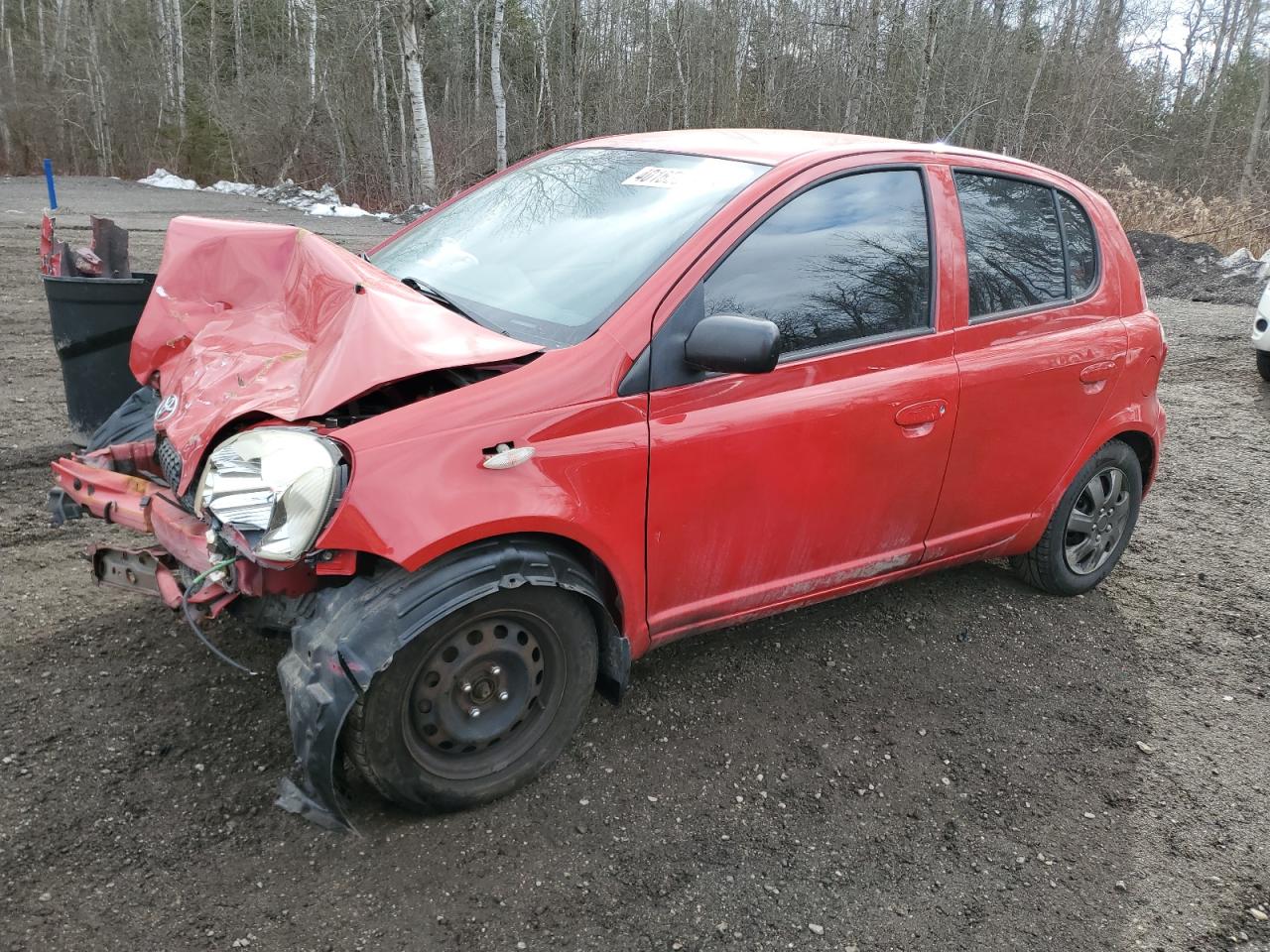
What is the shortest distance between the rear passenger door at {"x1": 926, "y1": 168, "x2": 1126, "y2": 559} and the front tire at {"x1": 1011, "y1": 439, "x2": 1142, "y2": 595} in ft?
0.92

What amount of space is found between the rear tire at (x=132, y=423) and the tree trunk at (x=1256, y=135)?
21433 millimetres

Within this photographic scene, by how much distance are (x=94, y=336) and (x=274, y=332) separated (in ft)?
4.24

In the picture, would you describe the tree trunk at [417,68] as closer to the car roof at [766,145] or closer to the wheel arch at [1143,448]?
the car roof at [766,145]

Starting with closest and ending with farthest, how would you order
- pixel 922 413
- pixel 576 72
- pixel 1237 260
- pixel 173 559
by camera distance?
pixel 173 559 < pixel 922 413 < pixel 1237 260 < pixel 576 72

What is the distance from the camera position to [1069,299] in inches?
150

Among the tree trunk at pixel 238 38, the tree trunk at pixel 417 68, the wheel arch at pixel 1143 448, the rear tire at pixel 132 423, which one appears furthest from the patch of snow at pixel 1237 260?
the tree trunk at pixel 238 38

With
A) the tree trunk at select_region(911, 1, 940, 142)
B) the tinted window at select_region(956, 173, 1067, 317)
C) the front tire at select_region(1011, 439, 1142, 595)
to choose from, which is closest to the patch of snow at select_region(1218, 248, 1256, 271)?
the tree trunk at select_region(911, 1, 940, 142)

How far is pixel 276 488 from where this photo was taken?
2352 millimetres

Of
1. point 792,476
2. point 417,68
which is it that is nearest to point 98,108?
point 417,68

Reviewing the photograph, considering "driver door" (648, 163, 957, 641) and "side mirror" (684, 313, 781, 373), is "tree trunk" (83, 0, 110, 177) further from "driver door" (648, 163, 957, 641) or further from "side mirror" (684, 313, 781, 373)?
"side mirror" (684, 313, 781, 373)

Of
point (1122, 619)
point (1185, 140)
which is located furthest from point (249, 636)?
point (1185, 140)

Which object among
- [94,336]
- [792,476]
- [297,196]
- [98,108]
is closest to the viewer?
[792,476]

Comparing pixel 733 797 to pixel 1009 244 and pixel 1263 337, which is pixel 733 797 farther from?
pixel 1263 337

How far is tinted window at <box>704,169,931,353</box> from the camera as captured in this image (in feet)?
9.68
